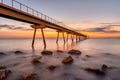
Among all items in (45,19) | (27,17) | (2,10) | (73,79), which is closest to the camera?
(73,79)

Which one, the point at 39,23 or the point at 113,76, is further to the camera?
the point at 39,23

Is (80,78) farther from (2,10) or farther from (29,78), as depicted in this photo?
(2,10)

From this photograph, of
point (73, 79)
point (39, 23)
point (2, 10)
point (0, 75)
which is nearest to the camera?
point (0, 75)

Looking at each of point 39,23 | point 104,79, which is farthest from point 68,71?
point 39,23

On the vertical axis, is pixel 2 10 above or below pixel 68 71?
above

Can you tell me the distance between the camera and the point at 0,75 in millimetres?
12055

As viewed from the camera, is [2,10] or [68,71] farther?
[2,10]

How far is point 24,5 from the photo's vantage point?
24641mm

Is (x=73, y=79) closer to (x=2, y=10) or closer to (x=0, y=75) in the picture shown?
(x=0, y=75)

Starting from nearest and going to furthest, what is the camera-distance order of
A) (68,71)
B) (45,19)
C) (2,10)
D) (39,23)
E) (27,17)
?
(68,71), (2,10), (27,17), (39,23), (45,19)

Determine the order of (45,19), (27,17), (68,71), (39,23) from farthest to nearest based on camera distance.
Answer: (45,19)
(39,23)
(27,17)
(68,71)

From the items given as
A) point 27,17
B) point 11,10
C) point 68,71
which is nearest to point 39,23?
point 27,17

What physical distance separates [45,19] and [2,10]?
719 inches

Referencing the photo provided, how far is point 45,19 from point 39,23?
308 cm
